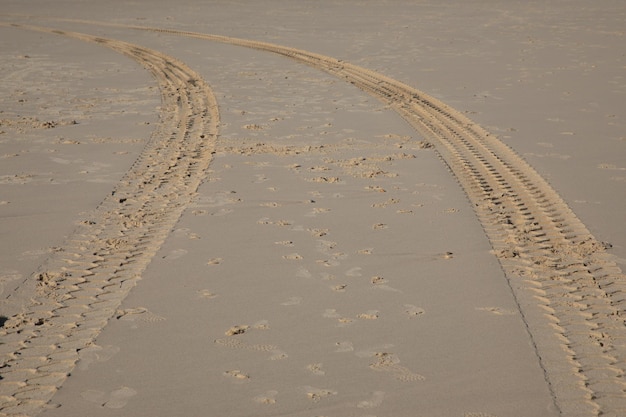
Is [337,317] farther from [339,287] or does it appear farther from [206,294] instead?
[206,294]

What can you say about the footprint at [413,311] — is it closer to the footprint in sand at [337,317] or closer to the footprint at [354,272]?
the footprint in sand at [337,317]

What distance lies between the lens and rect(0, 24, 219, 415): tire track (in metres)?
4.54

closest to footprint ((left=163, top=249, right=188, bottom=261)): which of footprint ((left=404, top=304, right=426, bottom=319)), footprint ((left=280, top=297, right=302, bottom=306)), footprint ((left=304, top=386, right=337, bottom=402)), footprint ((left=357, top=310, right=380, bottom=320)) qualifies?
footprint ((left=280, top=297, right=302, bottom=306))

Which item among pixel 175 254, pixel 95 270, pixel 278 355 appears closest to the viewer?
pixel 278 355

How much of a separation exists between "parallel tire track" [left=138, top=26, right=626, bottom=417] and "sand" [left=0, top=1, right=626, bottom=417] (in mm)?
20

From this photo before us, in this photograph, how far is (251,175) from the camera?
8.37 metres

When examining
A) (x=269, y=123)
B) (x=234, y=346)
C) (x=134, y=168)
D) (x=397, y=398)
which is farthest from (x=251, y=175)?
(x=397, y=398)

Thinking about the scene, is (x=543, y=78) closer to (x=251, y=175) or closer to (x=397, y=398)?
(x=251, y=175)

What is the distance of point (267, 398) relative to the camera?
4.21 metres

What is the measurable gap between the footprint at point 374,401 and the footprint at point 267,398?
42 cm

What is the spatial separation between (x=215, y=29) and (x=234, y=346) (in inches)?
674

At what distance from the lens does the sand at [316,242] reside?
4.39 metres

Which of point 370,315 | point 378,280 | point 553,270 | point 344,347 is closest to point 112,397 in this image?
point 344,347

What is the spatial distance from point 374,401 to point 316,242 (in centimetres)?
241
